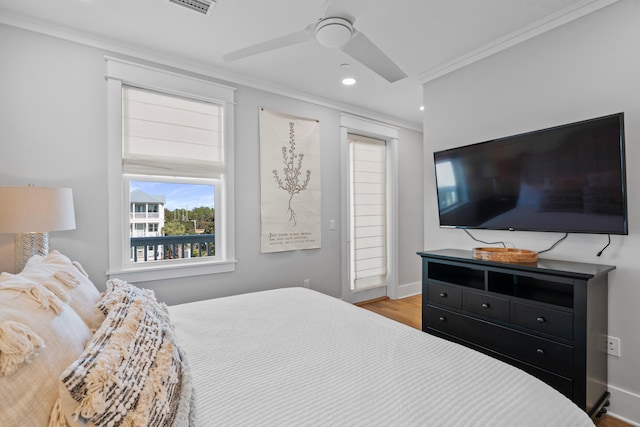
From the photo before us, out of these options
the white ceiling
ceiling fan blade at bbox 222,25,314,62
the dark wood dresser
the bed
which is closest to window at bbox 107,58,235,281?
the white ceiling

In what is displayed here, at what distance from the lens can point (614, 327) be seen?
79.5 inches

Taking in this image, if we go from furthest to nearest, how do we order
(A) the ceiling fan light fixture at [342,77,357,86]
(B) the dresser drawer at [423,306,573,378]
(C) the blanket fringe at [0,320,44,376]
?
1. (A) the ceiling fan light fixture at [342,77,357,86]
2. (B) the dresser drawer at [423,306,573,378]
3. (C) the blanket fringe at [0,320,44,376]

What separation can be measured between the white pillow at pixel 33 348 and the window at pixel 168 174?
1848mm

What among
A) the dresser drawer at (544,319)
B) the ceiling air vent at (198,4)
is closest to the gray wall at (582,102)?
the dresser drawer at (544,319)

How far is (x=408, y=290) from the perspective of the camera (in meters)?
4.77

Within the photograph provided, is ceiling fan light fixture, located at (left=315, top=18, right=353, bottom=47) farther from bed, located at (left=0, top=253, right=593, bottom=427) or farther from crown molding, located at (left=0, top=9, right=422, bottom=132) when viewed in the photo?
bed, located at (left=0, top=253, right=593, bottom=427)

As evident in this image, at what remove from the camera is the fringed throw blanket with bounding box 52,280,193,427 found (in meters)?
0.70

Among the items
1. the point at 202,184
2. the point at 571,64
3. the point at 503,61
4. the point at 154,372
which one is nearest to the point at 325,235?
the point at 202,184

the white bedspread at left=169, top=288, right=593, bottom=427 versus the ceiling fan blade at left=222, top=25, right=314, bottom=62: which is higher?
the ceiling fan blade at left=222, top=25, right=314, bottom=62

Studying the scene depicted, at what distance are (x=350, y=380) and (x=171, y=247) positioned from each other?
7.59 feet

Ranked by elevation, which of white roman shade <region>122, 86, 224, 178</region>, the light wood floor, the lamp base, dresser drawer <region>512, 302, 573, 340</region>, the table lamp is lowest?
the light wood floor

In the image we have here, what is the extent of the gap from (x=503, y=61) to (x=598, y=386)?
7.93ft

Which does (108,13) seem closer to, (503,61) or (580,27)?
(503,61)

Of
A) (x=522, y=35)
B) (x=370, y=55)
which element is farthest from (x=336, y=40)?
(x=522, y=35)
